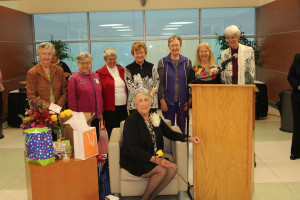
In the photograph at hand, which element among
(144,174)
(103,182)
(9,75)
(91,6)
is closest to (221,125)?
(144,174)

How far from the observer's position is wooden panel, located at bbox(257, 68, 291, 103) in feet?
25.0

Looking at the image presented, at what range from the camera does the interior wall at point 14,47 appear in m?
7.53

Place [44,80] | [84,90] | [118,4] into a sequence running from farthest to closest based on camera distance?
[118,4] < [84,90] < [44,80]

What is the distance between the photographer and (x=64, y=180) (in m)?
2.88

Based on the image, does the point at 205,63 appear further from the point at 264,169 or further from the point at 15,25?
the point at 15,25

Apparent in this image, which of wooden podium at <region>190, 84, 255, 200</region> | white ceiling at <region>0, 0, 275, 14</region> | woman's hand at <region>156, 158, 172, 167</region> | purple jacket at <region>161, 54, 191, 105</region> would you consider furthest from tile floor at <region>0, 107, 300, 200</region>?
white ceiling at <region>0, 0, 275, 14</region>

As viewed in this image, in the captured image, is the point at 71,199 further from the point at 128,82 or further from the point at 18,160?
the point at 18,160

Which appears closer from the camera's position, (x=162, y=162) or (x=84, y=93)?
(x=162, y=162)

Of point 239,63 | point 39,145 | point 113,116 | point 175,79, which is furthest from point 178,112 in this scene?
point 39,145

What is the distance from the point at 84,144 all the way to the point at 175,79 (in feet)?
5.41

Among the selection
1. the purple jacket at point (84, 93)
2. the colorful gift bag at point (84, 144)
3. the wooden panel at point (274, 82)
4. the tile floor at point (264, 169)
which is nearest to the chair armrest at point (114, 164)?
the colorful gift bag at point (84, 144)

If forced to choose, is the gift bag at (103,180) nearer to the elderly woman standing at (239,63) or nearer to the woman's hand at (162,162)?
the woman's hand at (162,162)

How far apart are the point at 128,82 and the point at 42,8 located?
601cm

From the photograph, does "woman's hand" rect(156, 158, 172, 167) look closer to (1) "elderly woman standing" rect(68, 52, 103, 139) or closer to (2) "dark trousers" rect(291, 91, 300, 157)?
(1) "elderly woman standing" rect(68, 52, 103, 139)
